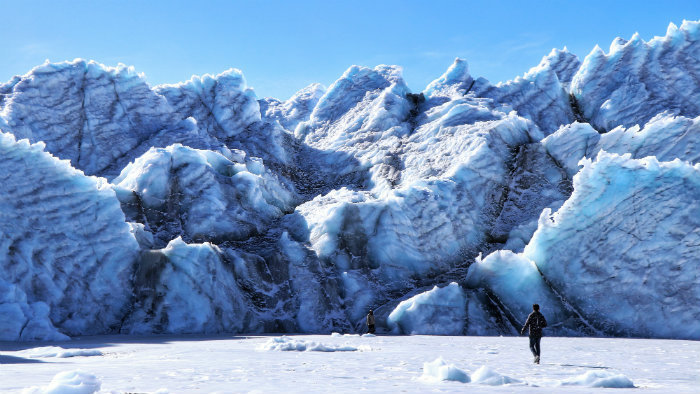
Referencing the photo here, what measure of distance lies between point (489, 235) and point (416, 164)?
224 inches

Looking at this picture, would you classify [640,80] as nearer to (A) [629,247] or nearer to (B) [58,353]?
(A) [629,247]

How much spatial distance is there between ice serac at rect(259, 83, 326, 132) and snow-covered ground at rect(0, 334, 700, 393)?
33.3m

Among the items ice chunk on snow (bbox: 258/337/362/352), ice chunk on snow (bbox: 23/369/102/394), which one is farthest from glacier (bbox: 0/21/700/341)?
ice chunk on snow (bbox: 23/369/102/394)

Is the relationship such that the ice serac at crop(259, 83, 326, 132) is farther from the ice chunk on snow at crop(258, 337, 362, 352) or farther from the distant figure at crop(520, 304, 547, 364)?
the distant figure at crop(520, 304, 547, 364)

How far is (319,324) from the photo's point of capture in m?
23.3

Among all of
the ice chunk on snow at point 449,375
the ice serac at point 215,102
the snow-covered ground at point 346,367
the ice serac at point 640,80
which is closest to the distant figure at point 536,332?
the snow-covered ground at point 346,367

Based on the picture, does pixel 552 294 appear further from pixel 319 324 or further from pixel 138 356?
pixel 138 356

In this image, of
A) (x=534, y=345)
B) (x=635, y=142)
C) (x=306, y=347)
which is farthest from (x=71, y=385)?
(x=635, y=142)

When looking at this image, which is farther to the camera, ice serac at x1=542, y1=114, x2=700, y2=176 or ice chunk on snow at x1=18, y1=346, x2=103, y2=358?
ice serac at x1=542, y1=114, x2=700, y2=176

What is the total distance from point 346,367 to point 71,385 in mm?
4787

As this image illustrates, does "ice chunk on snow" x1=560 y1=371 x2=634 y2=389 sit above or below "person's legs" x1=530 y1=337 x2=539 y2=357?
below

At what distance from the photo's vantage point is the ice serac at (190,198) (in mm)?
26359

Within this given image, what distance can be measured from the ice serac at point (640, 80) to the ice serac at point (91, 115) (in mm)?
22705

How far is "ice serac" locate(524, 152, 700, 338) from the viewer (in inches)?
813
